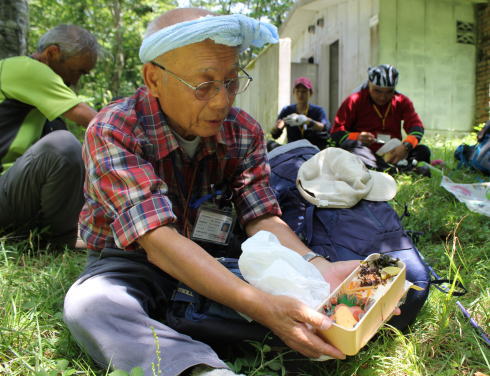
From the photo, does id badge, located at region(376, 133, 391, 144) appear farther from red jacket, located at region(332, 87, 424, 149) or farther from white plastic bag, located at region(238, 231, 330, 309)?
white plastic bag, located at region(238, 231, 330, 309)

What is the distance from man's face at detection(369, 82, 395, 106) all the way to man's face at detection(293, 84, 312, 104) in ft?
4.43

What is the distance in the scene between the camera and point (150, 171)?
61.3 inches

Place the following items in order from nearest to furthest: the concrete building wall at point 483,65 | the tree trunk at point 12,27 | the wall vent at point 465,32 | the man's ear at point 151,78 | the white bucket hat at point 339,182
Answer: the man's ear at point 151,78 → the white bucket hat at point 339,182 → the tree trunk at point 12,27 → the concrete building wall at point 483,65 → the wall vent at point 465,32

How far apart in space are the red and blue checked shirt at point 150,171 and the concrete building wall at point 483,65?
803 centimetres

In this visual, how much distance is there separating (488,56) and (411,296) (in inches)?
338

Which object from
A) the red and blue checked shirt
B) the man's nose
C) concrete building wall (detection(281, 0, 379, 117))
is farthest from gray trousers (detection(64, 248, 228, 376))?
concrete building wall (detection(281, 0, 379, 117))

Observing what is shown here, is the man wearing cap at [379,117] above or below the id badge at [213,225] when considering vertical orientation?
above

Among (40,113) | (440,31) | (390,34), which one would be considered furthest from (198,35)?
(440,31)

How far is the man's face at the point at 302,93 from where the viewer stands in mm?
6176

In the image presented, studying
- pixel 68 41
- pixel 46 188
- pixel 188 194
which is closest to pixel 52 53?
pixel 68 41

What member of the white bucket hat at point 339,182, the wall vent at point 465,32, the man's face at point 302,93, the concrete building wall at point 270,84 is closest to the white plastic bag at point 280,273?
the white bucket hat at point 339,182

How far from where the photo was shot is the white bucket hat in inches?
81.1

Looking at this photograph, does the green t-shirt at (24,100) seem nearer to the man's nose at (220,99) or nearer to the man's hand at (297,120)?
the man's nose at (220,99)

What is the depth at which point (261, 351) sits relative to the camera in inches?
56.3
